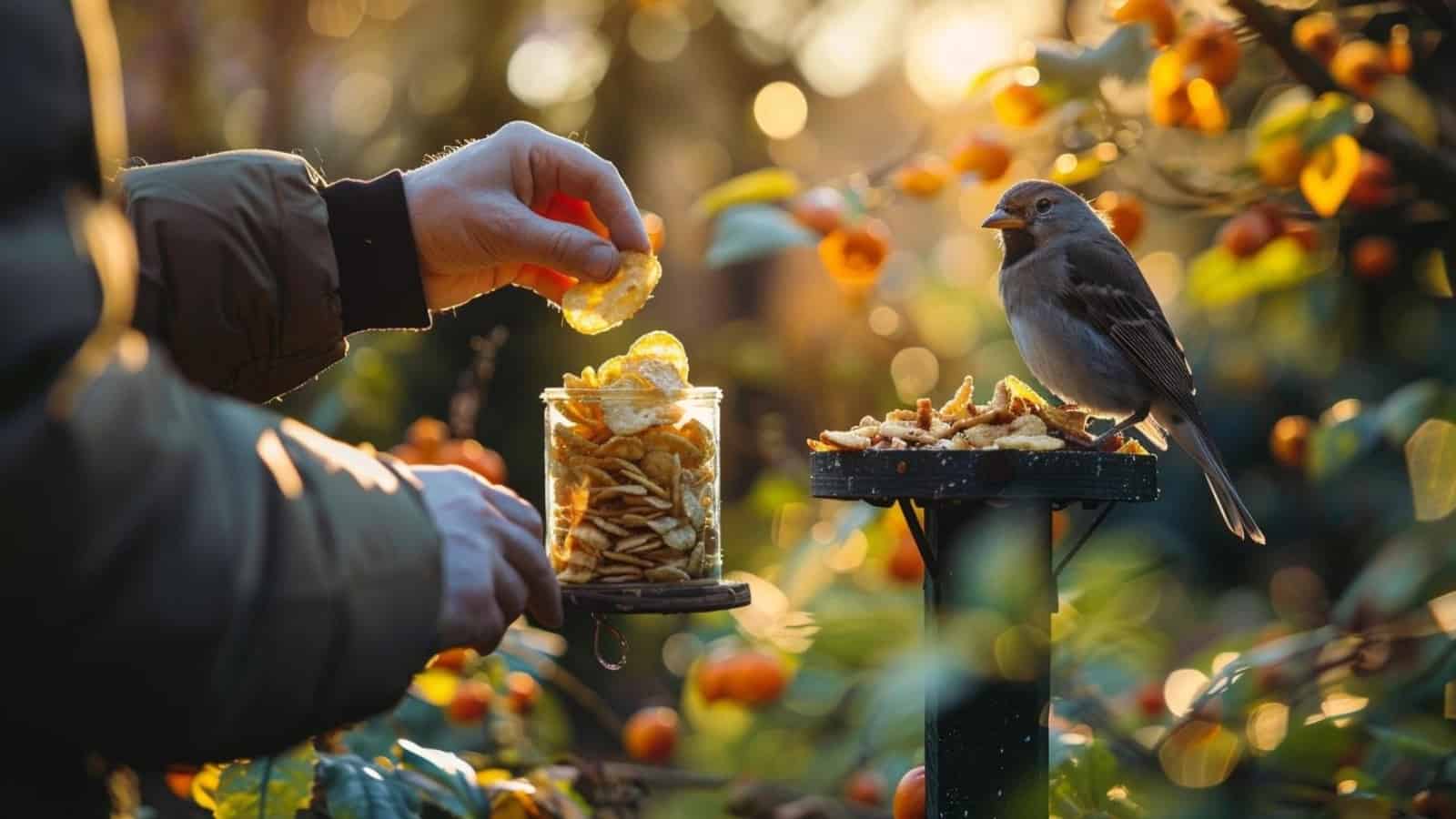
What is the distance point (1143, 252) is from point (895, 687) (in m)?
A: 3.46

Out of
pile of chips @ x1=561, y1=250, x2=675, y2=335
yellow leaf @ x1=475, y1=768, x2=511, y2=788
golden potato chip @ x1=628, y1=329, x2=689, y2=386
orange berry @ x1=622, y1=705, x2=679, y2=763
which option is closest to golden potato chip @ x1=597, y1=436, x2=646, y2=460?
golden potato chip @ x1=628, y1=329, x2=689, y2=386

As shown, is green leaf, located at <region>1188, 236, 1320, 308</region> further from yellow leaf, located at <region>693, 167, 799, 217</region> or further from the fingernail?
the fingernail

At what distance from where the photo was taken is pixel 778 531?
3.42 metres

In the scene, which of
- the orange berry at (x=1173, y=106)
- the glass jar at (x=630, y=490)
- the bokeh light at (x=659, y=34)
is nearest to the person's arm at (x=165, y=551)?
the glass jar at (x=630, y=490)

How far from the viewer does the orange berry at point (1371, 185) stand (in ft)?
8.57

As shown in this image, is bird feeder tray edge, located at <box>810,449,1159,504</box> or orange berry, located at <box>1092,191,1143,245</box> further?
orange berry, located at <box>1092,191,1143,245</box>

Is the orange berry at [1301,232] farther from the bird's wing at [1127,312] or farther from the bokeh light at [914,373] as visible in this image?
the bokeh light at [914,373]

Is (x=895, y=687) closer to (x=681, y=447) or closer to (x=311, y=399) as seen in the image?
(x=681, y=447)

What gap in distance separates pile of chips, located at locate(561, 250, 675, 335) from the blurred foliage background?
538 mm

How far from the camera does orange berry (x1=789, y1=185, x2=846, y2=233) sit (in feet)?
9.17

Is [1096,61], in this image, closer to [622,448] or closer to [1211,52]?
[1211,52]

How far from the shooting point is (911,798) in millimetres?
2016

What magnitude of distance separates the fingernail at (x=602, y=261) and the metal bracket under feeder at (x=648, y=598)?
0.48 m

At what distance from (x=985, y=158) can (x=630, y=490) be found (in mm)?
1242
